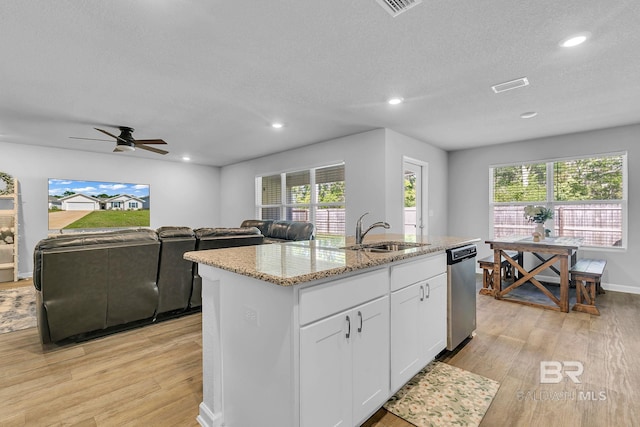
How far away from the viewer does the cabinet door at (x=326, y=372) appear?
50.4 inches

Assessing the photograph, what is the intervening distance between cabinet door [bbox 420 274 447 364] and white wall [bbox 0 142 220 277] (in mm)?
6516

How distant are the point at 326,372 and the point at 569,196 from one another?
5.27m

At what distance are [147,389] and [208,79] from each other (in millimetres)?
2554

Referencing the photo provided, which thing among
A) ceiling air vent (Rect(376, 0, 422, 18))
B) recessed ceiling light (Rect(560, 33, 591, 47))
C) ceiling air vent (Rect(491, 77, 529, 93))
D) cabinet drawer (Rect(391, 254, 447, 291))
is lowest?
cabinet drawer (Rect(391, 254, 447, 291))

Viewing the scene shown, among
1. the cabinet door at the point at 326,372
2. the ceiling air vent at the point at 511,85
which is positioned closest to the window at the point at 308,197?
the ceiling air vent at the point at 511,85

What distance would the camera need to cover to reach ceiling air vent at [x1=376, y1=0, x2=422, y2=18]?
178cm

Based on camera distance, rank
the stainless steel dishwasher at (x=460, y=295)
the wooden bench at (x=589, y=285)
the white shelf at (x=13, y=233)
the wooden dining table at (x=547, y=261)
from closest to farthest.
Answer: the stainless steel dishwasher at (x=460, y=295), the wooden bench at (x=589, y=285), the wooden dining table at (x=547, y=261), the white shelf at (x=13, y=233)

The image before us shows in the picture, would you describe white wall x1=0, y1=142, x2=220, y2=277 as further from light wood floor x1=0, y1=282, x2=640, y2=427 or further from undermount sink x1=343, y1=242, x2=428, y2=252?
undermount sink x1=343, y1=242, x2=428, y2=252

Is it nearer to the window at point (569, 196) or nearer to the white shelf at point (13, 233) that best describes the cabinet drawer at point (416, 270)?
the window at point (569, 196)

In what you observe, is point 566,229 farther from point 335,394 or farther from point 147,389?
point 147,389

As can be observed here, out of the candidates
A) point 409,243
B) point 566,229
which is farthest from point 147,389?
point 566,229

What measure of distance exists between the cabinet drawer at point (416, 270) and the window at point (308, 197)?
9.93 feet

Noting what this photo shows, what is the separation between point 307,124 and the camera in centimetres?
427

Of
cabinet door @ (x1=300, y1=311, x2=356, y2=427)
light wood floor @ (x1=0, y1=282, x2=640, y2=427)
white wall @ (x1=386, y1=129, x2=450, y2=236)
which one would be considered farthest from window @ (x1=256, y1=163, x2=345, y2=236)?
cabinet door @ (x1=300, y1=311, x2=356, y2=427)
